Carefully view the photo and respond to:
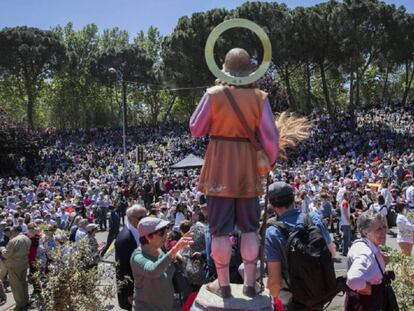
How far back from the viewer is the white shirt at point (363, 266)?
3.27 metres

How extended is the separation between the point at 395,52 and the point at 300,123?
123 feet

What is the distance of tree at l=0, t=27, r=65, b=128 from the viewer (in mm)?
48469

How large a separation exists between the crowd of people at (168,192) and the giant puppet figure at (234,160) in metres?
0.44

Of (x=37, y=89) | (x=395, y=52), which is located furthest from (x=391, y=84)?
(x=37, y=89)

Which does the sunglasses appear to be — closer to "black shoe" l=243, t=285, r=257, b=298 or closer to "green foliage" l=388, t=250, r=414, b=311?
"black shoe" l=243, t=285, r=257, b=298

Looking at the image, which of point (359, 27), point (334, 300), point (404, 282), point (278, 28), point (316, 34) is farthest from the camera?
point (278, 28)

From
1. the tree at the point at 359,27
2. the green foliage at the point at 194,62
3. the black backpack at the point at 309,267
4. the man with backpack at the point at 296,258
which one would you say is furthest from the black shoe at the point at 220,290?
the tree at the point at 359,27

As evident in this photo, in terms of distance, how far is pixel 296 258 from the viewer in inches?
132

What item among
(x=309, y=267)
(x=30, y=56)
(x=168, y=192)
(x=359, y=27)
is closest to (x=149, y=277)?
(x=309, y=267)

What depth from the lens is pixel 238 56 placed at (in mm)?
3473

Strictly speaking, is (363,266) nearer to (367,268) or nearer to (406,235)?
(367,268)

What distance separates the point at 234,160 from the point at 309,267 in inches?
34.6

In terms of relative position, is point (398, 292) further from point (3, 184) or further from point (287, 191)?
point (3, 184)

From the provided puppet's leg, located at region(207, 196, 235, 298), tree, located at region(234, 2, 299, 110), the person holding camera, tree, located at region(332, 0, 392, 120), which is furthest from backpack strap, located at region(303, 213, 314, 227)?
tree, located at region(234, 2, 299, 110)
